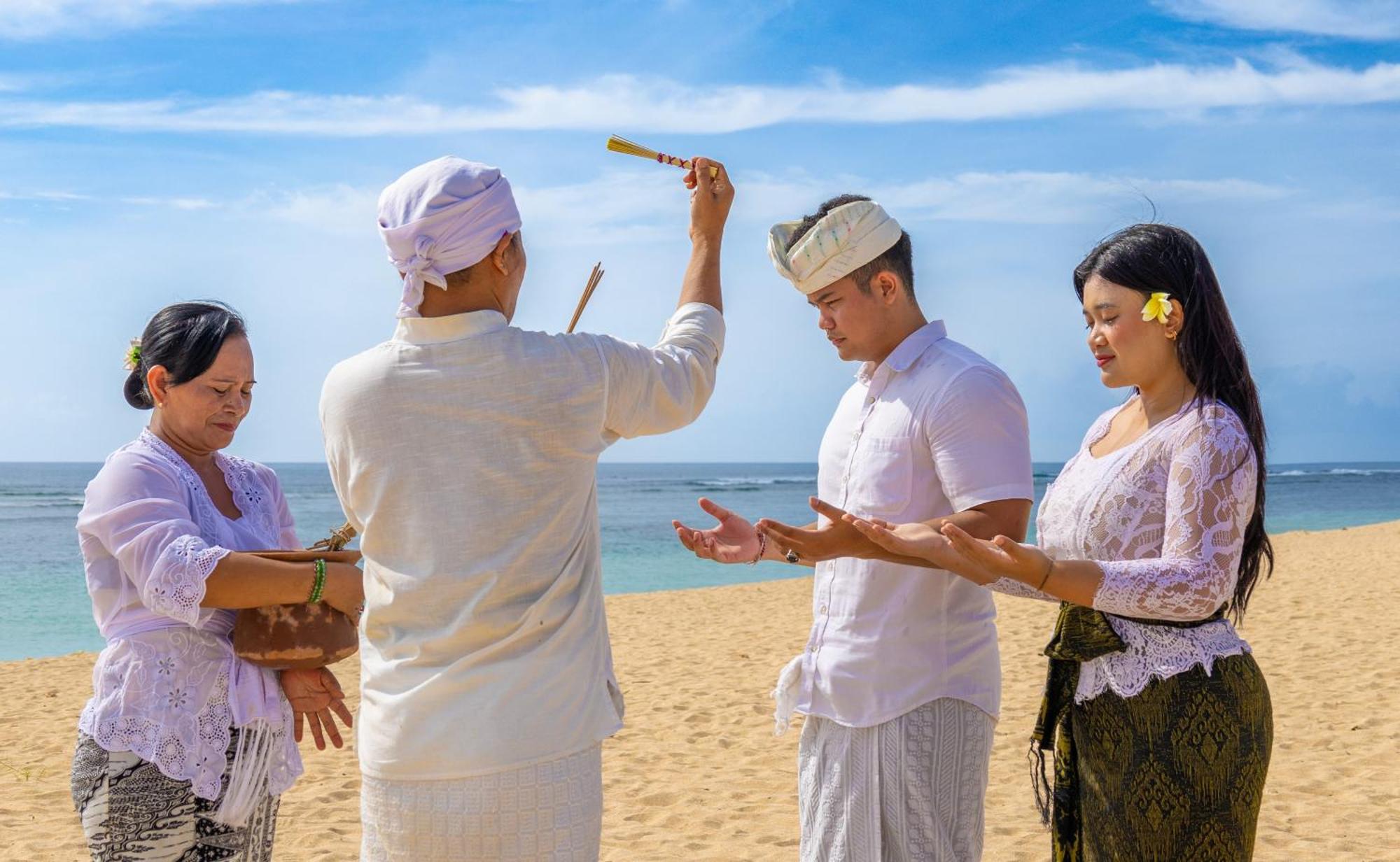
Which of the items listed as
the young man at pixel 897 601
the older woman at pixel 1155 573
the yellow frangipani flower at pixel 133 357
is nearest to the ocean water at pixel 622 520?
the yellow frangipani flower at pixel 133 357

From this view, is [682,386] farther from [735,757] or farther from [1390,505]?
[1390,505]

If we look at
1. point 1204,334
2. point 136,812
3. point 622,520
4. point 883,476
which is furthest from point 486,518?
point 622,520

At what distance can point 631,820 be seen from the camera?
6.06 metres

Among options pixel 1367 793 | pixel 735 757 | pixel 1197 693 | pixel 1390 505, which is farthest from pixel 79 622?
pixel 1390 505

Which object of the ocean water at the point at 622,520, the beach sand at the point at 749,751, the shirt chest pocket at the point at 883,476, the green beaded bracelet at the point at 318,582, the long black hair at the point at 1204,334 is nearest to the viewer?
the long black hair at the point at 1204,334

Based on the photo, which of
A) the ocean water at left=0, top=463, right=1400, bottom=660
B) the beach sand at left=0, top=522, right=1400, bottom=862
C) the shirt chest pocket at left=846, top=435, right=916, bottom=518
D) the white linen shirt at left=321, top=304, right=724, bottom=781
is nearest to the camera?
the white linen shirt at left=321, top=304, right=724, bottom=781

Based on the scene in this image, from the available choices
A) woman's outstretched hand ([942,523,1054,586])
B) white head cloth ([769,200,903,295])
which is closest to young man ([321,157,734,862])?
woman's outstretched hand ([942,523,1054,586])

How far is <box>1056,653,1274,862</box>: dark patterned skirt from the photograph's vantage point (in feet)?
7.91

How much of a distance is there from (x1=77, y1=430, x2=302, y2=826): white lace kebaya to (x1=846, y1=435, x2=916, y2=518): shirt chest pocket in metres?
1.53

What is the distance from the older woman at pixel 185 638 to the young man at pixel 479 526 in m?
0.66

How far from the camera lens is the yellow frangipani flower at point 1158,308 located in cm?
257

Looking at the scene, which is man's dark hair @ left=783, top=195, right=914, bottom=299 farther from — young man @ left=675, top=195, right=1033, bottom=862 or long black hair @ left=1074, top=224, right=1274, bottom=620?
long black hair @ left=1074, top=224, right=1274, bottom=620

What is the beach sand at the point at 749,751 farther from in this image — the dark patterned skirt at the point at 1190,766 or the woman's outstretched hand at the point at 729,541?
the woman's outstretched hand at the point at 729,541

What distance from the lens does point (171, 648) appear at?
275 centimetres
